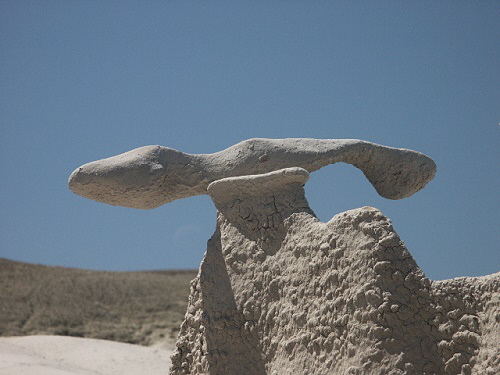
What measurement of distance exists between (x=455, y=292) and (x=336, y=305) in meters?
0.68

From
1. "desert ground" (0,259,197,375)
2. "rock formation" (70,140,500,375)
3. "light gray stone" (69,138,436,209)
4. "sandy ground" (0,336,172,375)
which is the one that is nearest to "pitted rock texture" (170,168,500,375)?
"rock formation" (70,140,500,375)

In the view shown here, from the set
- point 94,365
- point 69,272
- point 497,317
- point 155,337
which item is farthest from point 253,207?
point 69,272

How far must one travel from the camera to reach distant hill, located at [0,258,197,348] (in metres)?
13.5

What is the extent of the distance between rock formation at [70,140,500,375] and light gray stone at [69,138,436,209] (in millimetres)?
34

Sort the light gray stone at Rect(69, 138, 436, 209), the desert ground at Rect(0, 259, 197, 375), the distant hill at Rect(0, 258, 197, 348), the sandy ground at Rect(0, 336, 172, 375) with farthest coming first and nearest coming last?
the distant hill at Rect(0, 258, 197, 348), the desert ground at Rect(0, 259, 197, 375), the sandy ground at Rect(0, 336, 172, 375), the light gray stone at Rect(69, 138, 436, 209)

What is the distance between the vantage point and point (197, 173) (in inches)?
195

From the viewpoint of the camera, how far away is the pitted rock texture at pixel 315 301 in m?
3.64

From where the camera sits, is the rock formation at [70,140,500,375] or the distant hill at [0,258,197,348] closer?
the rock formation at [70,140,500,375]

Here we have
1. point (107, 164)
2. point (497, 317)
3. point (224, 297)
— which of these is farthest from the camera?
point (107, 164)

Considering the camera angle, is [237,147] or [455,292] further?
[237,147]

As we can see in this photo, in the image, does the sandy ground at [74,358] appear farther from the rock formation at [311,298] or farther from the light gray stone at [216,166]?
the rock formation at [311,298]

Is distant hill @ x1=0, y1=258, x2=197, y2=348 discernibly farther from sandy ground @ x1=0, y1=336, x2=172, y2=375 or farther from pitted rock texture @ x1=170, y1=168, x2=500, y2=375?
pitted rock texture @ x1=170, y1=168, x2=500, y2=375

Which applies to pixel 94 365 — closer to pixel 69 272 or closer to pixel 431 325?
pixel 431 325

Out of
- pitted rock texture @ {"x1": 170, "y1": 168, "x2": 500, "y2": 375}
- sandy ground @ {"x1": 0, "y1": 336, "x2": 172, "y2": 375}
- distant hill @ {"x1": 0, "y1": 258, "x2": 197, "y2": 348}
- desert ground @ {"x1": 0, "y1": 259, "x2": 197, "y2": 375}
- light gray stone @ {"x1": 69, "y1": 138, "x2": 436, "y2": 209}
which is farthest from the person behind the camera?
distant hill @ {"x1": 0, "y1": 258, "x2": 197, "y2": 348}
